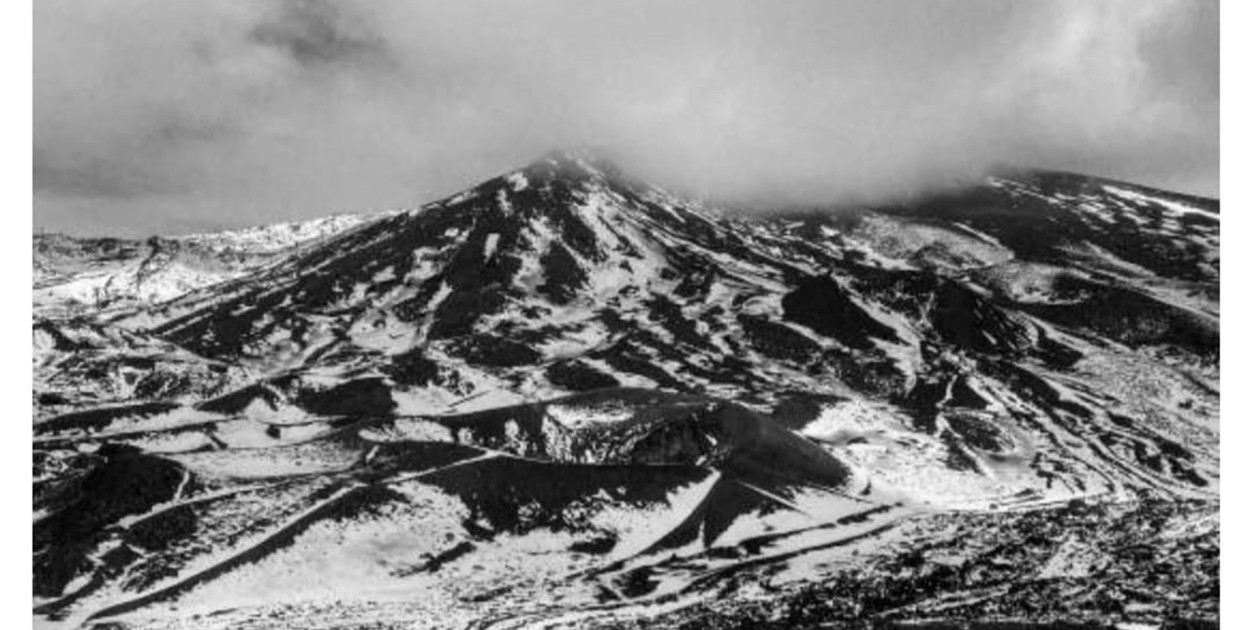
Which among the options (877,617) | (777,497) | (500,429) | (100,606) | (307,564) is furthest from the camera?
(500,429)

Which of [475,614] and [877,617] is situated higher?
[877,617]

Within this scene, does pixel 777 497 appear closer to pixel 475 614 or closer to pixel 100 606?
pixel 475 614

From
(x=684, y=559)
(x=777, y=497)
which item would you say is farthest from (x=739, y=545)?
(x=777, y=497)

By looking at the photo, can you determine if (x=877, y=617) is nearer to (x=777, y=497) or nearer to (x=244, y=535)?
(x=777, y=497)

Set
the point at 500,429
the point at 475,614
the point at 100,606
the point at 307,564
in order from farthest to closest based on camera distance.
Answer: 1. the point at 500,429
2. the point at 307,564
3. the point at 100,606
4. the point at 475,614

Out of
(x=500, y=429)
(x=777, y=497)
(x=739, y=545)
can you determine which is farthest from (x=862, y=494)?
(x=500, y=429)

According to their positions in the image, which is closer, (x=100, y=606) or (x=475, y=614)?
(x=475, y=614)

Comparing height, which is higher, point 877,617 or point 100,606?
point 877,617

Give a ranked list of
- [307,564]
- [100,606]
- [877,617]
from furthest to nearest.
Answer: [307,564] < [100,606] < [877,617]

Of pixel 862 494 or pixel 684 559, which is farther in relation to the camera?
pixel 862 494
